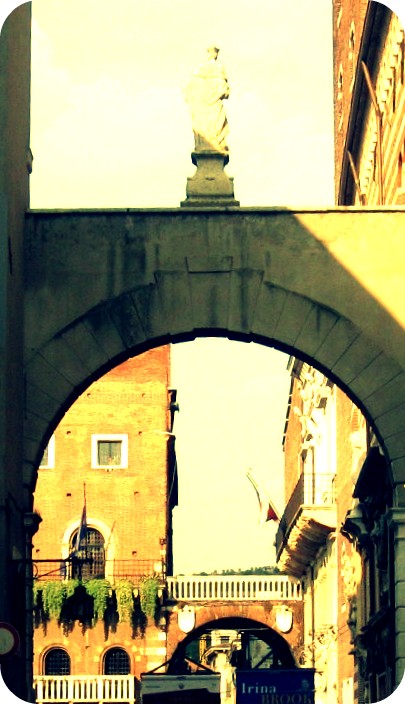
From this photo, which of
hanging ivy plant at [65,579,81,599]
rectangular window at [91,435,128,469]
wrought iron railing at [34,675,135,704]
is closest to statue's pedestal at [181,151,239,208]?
hanging ivy plant at [65,579,81,599]

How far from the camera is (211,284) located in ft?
95.3

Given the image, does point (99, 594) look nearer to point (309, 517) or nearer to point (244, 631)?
point (244, 631)

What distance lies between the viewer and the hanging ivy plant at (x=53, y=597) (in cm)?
6041

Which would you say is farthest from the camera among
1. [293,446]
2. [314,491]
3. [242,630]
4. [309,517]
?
[293,446]

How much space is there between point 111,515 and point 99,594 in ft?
13.1

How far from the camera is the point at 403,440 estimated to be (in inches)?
1111

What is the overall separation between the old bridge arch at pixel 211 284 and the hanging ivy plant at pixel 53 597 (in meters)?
32.4

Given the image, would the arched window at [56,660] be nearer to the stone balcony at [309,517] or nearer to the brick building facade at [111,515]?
the brick building facade at [111,515]

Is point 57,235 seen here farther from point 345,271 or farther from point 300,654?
point 300,654

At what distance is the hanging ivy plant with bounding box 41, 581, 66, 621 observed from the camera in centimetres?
6041

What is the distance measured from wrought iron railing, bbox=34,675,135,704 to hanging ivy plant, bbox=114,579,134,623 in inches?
77.9

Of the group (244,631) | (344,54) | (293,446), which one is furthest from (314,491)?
(293,446)

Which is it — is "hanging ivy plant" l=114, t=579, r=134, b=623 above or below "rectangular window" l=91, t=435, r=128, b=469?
below

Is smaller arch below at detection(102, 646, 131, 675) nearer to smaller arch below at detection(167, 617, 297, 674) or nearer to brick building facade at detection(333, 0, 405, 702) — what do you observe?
smaller arch below at detection(167, 617, 297, 674)
